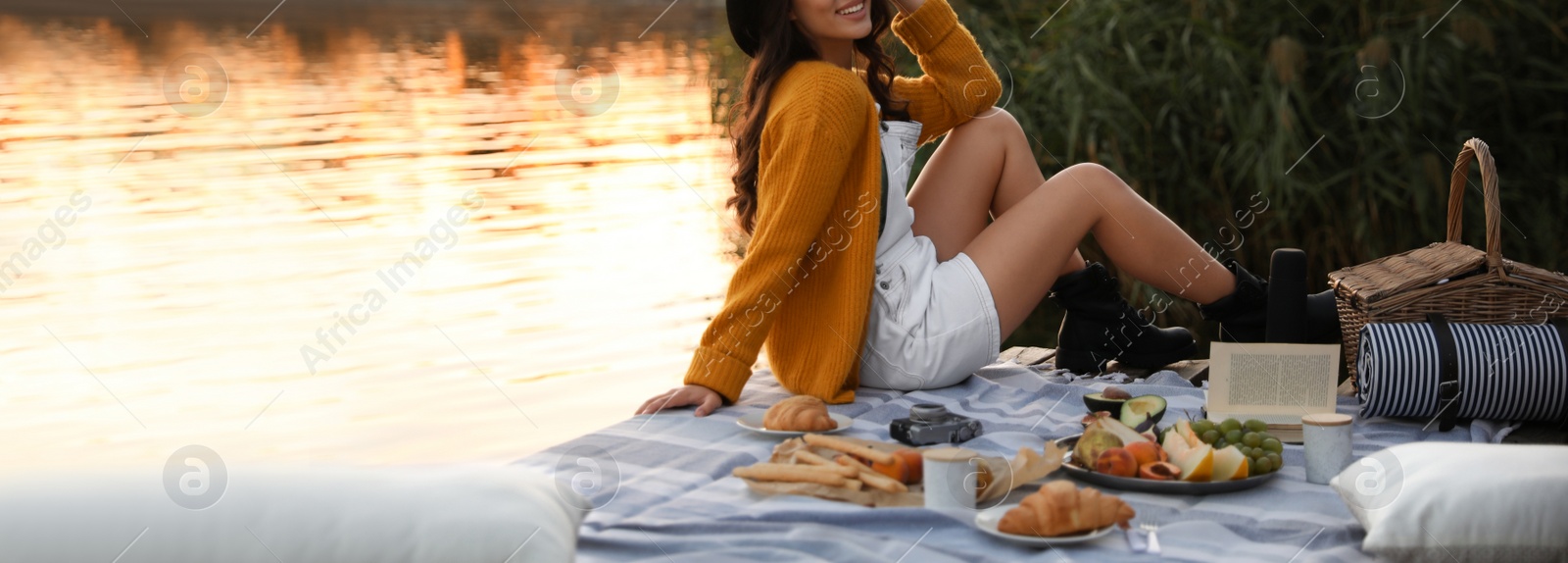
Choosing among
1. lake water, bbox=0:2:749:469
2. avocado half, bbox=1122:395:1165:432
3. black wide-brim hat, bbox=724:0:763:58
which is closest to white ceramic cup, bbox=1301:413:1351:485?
avocado half, bbox=1122:395:1165:432

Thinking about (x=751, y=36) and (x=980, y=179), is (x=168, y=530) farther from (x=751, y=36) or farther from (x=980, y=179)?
(x=980, y=179)

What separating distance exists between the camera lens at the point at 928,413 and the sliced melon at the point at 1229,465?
46 cm

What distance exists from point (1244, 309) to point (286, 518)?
1851 mm

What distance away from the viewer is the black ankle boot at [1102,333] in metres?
2.64

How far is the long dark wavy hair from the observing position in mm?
2480

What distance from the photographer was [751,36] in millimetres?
2580

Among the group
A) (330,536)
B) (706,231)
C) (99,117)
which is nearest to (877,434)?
(330,536)

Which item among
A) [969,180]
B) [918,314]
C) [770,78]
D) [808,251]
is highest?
[770,78]

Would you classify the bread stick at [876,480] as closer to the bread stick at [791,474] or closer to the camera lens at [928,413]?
the bread stick at [791,474]

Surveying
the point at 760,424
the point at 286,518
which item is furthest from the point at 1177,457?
the point at 286,518

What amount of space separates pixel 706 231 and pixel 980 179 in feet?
8.69

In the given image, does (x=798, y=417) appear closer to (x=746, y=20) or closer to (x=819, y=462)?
(x=819, y=462)

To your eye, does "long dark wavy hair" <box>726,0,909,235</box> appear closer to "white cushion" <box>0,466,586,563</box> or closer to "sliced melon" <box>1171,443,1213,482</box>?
"sliced melon" <box>1171,443,1213,482</box>

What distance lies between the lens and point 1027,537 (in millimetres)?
1600
